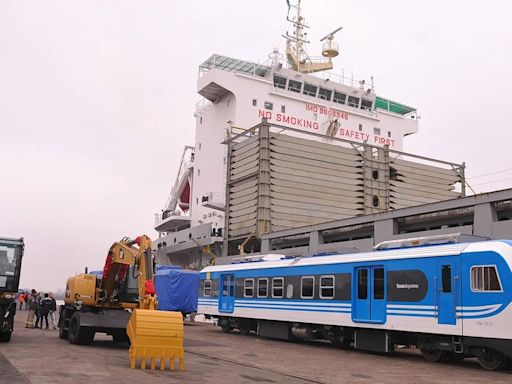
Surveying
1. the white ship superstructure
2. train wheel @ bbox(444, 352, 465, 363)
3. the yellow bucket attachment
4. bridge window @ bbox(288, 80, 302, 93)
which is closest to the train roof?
train wheel @ bbox(444, 352, 465, 363)

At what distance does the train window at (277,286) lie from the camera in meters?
20.5

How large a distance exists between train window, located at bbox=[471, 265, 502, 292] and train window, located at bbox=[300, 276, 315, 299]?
642 cm

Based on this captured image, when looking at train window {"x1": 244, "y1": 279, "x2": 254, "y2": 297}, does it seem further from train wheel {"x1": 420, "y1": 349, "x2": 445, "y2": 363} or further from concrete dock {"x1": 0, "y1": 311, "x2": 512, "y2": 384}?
train wheel {"x1": 420, "y1": 349, "x2": 445, "y2": 363}

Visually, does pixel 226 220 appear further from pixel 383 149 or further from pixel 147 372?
pixel 147 372

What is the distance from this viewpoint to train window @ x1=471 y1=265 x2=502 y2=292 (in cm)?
1303

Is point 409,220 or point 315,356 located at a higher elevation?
point 409,220

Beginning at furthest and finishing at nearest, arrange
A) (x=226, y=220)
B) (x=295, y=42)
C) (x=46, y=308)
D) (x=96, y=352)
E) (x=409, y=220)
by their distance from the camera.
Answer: (x=295, y=42) < (x=226, y=220) < (x=409, y=220) < (x=46, y=308) < (x=96, y=352)

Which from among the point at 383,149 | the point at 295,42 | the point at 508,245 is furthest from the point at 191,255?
the point at 508,245

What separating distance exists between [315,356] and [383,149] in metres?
26.3

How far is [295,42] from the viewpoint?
53.5 m

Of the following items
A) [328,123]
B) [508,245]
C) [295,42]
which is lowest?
[508,245]

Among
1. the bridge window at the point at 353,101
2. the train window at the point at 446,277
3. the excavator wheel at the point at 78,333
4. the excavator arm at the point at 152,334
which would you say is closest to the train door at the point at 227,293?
the excavator wheel at the point at 78,333

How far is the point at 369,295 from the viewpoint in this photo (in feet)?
54.1

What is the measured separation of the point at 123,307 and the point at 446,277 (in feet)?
30.9
